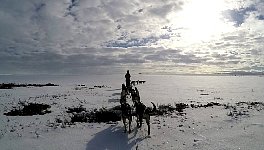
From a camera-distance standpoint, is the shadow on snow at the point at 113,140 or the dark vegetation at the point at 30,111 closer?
the shadow on snow at the point at 113,140

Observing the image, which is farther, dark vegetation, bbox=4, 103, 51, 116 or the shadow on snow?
dark vegetation, bbox=4, 103, 51, 116

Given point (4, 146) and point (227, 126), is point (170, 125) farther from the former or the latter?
point (4, 146)

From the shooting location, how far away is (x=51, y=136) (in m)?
10.9

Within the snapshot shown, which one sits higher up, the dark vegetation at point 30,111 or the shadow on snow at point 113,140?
the dark vegetation at point 30,111

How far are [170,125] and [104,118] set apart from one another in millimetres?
3500

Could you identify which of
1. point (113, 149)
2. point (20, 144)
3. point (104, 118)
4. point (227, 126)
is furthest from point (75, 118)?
point (227, 126)

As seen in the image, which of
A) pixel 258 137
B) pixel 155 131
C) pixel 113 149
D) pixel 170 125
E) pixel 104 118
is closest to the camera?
pixel 113 149

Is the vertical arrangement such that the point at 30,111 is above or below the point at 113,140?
above

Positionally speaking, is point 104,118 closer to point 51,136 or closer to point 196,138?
point 51,136

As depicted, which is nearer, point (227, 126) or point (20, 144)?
point (20, 144)

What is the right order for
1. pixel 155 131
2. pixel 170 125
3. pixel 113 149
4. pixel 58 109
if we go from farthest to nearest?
pixel 58 109, pixel 170 125, pixel 155 131, pixel 113 149

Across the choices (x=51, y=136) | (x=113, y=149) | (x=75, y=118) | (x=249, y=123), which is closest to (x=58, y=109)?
(x=75, y=118)

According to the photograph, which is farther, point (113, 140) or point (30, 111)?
point (30, 111)

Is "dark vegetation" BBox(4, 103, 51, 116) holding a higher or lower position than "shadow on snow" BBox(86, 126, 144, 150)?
higher
